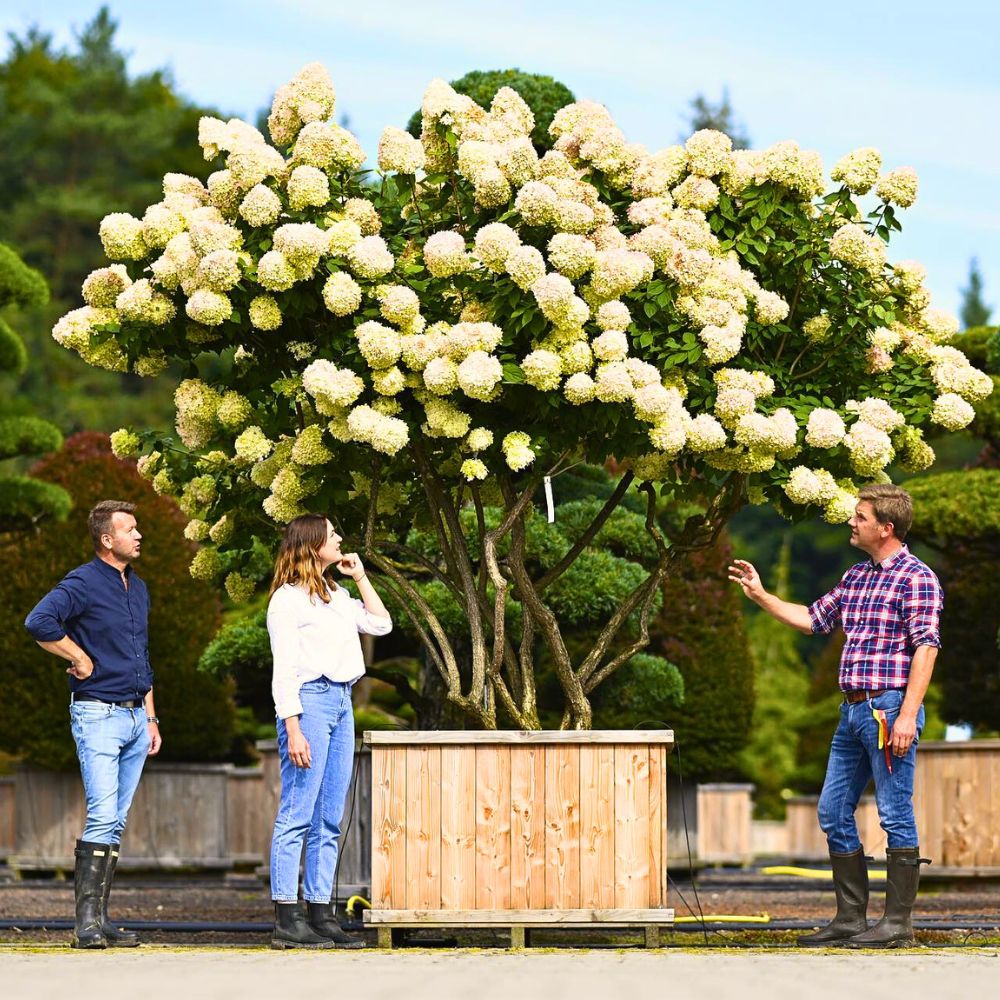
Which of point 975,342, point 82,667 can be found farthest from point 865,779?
point 975,342

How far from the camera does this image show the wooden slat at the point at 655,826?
7230mm

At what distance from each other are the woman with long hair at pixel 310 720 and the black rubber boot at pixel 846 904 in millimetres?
1905

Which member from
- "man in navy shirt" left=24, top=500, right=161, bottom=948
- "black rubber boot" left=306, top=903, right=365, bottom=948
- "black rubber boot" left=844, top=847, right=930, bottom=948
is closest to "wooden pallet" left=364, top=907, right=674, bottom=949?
"black rubber boot" left=306, top=903, right=365, bottom=948

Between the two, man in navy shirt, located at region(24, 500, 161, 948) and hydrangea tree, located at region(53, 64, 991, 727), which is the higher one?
hydrangea tree, located at region(53, 64, 991, 727)

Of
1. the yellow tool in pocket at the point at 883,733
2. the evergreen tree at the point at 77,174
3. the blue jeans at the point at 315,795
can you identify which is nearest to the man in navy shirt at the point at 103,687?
the blue jeans at the point at 315,795

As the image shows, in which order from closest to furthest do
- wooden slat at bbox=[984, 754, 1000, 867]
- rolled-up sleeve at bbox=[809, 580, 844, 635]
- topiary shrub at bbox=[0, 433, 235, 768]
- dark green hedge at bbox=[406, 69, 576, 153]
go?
rolled-up sleeve at bbox=[809, 580, 844, 635] → dark green hedge at bbox=[406, 69, 576, 153] → wooden slat at bbox=[984, 754, 1000, 867] → topiary shrub at bbox=[0, 433, 235, 768]

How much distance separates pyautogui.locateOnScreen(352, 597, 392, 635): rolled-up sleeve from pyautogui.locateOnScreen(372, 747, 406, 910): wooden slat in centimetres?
52

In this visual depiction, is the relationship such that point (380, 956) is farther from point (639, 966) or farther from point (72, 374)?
point (72, 374)

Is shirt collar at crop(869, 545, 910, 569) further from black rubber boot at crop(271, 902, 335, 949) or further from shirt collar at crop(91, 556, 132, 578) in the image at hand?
shirt collar at crop(91, 556, 132, 578)

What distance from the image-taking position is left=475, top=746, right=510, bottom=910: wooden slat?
284 inches

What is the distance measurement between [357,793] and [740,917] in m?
2.20

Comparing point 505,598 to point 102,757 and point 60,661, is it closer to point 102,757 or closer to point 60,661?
point 102,757

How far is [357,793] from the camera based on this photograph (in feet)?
31.4

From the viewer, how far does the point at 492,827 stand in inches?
285
